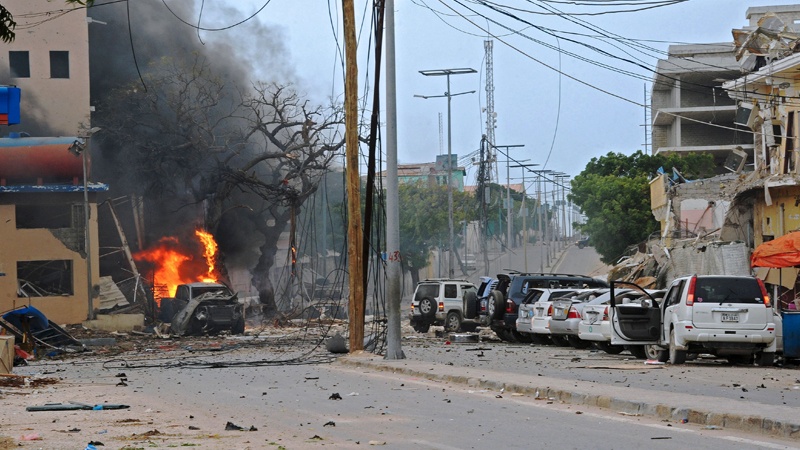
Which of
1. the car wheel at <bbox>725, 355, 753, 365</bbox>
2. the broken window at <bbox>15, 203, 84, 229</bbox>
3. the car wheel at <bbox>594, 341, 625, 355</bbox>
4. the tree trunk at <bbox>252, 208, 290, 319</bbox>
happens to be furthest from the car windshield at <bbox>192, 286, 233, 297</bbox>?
the car wheel at <bbox>725, 355, 753, 365</bbox>

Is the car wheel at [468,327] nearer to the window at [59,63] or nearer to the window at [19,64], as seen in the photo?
the window at [59,63]

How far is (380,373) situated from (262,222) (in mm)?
35300

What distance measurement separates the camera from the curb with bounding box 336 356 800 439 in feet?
36.6

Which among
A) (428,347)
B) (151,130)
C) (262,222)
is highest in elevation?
(151,130)

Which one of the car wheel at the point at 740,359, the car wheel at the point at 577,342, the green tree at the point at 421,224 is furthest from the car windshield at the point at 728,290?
the green tree at the point at 421,224

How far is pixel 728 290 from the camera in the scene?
2025cm

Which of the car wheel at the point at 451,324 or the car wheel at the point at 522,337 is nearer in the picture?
the car wheel at the point at 522,337

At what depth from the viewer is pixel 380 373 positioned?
21391 mm

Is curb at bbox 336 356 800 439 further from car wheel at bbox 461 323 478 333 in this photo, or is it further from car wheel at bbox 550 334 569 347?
car wheel at bbox 461 323 478 333

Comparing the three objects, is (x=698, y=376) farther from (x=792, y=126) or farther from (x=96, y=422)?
(x=792, y=126)

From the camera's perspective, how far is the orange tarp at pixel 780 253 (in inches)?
1085

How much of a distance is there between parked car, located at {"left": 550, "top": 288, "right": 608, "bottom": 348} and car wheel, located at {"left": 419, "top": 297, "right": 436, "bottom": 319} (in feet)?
35.1

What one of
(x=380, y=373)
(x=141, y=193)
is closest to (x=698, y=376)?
(x=380, y=373)

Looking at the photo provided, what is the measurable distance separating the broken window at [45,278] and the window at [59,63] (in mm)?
10051
